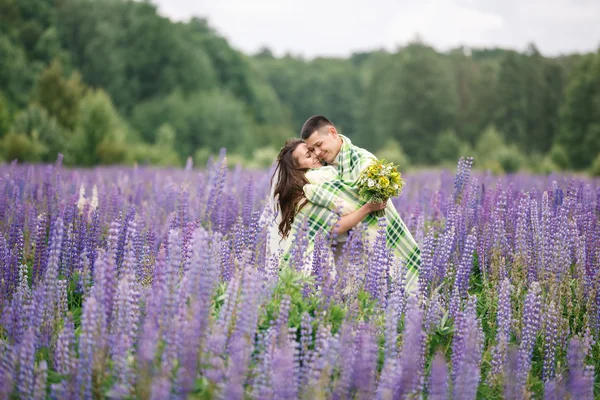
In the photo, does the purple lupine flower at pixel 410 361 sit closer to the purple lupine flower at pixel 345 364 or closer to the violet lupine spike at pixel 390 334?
the violet lupine spike at pixel 390 334

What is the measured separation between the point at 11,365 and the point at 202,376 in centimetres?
95

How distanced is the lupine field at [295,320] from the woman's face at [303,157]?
0.70m

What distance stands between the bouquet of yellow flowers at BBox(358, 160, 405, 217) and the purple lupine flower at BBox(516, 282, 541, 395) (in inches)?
51.3

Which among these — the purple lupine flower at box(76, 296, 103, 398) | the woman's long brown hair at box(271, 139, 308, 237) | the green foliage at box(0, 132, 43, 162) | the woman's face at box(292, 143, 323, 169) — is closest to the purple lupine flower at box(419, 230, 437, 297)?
the woman's long brown hair at box(271, 139, 308, 237)

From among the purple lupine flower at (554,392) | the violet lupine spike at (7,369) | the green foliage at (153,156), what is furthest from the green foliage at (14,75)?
the purple lupine flower at (554,392)

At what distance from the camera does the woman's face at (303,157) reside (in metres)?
5.23

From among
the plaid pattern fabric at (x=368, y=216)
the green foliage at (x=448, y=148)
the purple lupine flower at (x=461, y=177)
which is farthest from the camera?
the green foliage at (x=448, y=148)

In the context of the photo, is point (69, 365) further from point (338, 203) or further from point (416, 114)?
point (416, 114)

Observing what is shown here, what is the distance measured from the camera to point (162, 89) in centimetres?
4853

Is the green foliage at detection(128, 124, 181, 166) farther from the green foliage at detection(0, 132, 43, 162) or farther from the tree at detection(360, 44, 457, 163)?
the tree at detection(360, 44, 457, 163)

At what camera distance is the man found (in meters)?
4.96

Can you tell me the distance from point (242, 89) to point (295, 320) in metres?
55.9

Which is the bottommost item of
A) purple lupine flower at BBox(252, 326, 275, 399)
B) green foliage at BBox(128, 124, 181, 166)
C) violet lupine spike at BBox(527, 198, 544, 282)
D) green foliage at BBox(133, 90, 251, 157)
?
purple lupine flower at BBox(252, 326, 275, 399)

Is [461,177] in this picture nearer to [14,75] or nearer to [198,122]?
[14,75]
